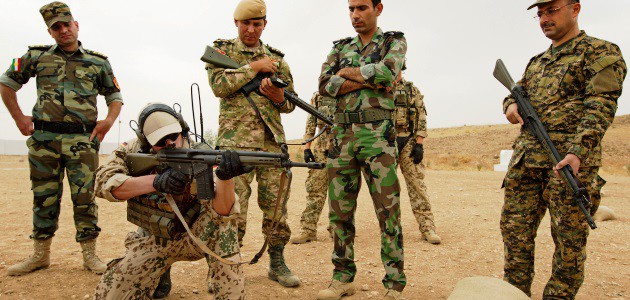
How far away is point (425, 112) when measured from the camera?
6617 millimetres

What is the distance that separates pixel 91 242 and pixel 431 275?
3.40 metres

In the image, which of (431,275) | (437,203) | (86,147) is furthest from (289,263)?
(437,203)

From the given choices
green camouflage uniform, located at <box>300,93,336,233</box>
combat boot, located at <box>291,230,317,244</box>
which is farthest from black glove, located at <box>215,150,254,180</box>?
combat boot, located at <box>291,230,317,244</box>

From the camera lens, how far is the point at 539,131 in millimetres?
3414

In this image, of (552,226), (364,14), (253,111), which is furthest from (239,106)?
(552,226)

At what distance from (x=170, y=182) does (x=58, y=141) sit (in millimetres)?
2184

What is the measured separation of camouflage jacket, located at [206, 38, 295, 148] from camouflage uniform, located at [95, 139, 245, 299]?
105 centimetres

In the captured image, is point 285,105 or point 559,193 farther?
point 285,105

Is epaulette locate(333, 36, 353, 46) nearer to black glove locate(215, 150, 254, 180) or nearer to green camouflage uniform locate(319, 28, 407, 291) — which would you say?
green camouflage uniform locate(319, 28, 407, 291)

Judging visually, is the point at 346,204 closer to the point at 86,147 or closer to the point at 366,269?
the point at 366,269

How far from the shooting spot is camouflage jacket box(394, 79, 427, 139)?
253 inches

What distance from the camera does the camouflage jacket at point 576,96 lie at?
10.4ft

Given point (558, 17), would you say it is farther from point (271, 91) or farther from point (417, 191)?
point (417, 191)

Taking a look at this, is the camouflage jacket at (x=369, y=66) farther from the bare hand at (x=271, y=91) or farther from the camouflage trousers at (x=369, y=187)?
the bare hand at (x=271, y=91)
